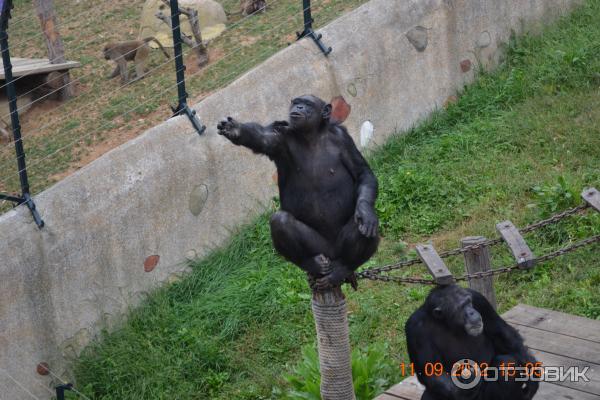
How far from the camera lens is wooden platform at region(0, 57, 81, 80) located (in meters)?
9.98

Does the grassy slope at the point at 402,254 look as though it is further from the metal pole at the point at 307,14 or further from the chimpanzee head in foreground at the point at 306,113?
the chimpanzee head in foreground at the point at 306,113

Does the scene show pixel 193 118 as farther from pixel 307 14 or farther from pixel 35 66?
pixel 35 66

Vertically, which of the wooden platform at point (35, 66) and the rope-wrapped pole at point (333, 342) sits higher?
the rope-wrapped pole at point (333, 342)

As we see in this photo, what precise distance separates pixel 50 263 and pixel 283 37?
192 inches

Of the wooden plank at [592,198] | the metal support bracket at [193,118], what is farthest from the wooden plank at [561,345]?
the metal support bracket at [193,118]

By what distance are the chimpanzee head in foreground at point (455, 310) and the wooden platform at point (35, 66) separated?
6.89 metres

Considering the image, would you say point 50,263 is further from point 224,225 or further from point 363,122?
point 363,122

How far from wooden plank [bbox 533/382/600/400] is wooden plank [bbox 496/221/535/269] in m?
0.63

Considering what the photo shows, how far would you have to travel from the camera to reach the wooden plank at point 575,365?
178 inches

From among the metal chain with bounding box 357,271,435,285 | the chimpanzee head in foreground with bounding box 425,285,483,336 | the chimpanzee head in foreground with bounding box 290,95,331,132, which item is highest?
the chimpanzee head in foreground with bounding box 290,95,331,132

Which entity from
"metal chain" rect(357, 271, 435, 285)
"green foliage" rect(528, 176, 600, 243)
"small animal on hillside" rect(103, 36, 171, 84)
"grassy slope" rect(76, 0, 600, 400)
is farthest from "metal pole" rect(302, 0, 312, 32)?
"metal chain" rect(357, 271, 435, 285)

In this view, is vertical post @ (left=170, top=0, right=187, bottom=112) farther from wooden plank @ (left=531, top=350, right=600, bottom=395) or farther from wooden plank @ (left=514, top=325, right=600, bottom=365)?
wooden plank @ (left=531, top=350, right=600, bottom=395)

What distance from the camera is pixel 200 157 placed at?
678 cm

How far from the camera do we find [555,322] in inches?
205
